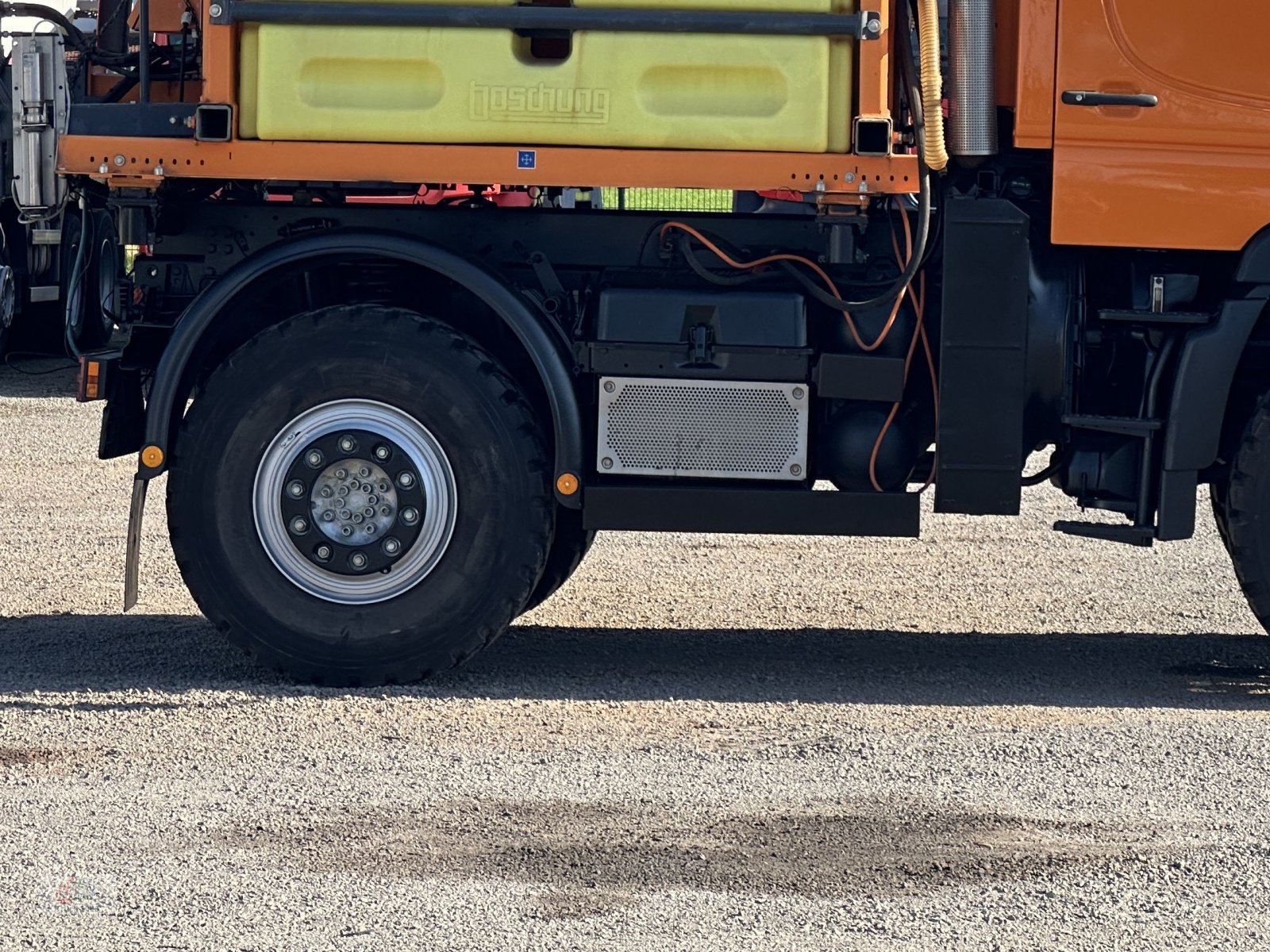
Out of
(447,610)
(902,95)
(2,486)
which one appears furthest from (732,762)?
(2,486)

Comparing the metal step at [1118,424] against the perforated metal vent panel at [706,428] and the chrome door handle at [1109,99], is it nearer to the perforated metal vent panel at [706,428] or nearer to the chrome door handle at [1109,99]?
the perforated metal vent panel at [706,428]

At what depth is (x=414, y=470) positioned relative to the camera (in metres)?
6.63

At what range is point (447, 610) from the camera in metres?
6.65

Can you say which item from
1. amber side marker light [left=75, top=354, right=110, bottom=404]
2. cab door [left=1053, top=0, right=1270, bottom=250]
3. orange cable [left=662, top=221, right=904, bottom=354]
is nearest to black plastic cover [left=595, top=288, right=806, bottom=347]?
orange cable [left=662, top=221, right=904, bottom=354]

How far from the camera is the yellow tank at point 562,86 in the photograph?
6340mm

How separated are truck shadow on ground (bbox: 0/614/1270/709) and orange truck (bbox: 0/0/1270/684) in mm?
374

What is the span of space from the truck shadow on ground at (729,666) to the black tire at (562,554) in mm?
195

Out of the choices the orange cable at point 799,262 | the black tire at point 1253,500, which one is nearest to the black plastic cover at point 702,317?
the orange cable at point 799,262

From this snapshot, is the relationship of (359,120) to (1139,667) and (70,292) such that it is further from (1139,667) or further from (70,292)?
(1139,667)

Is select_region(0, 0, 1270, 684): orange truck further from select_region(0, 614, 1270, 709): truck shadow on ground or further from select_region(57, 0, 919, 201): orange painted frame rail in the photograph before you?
select_region(0, 614, 1270, 709): truck shadow on ground

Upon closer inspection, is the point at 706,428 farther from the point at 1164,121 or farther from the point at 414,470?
the point at 1164,121

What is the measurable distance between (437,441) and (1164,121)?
2.56m

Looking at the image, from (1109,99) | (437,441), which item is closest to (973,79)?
(1109,99)

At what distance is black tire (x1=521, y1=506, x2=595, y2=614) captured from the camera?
7312 millimetres
